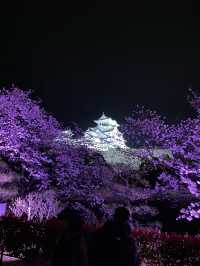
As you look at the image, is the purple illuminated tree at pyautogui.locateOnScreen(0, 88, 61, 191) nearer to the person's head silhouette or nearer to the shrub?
the shrub

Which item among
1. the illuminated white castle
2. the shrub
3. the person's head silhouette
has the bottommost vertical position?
the person's head silhouette

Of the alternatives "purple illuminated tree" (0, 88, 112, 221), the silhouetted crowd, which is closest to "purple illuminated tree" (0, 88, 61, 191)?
"purple illuminated tree" (0, 88, 112, 221)

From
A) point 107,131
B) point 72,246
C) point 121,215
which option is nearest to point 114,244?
point 121,215

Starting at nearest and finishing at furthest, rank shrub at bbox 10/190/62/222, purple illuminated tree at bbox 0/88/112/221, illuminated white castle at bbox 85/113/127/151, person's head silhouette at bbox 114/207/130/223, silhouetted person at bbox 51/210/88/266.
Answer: silhouetted person at bbox 51/210/88/266
person's head silhouette at bbox 114/207/130/223
shrub at bbox 10/190/62/222
purple illuminated tree at bbox 0/88/112/221
illuminated white castle at bbox 85/113/127/151

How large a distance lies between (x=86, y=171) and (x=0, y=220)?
29.6 ft

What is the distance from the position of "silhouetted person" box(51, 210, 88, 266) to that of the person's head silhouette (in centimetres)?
63

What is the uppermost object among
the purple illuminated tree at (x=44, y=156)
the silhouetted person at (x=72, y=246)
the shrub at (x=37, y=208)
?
the purple illuminated tree at (x=44, y=156)

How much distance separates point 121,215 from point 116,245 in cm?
42

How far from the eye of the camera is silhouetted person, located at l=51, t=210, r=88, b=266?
5250mm

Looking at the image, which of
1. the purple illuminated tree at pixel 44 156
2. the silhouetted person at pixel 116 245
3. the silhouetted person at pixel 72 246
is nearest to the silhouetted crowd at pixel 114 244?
the silhouetted person at pixel 116 245

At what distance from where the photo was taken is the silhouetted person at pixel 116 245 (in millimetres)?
→ 5781

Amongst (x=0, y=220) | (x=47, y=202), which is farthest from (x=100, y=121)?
(x=0, y=220)

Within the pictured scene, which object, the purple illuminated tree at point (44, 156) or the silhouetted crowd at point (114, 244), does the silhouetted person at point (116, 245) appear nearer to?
the silhouetted crowd at point (114, 244)

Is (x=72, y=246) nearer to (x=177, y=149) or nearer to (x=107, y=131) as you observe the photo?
(x=177, y=149)
